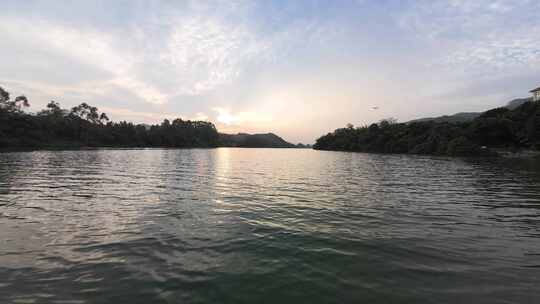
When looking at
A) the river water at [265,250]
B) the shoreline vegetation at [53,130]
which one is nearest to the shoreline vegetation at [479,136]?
the river water at [265,250]

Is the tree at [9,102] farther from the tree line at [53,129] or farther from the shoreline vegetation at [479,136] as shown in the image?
the shoreline vegetation at [479,136]

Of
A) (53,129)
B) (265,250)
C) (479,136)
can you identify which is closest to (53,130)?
(53,129)

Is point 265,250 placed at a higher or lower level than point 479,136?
lower

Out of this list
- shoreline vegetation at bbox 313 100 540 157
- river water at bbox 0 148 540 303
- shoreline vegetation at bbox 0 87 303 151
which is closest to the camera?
river water at bbox 0 148 540 303

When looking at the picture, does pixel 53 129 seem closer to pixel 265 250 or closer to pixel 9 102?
pixel 9 102

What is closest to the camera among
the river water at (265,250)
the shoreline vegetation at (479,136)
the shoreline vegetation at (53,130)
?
the river water at (265,250)

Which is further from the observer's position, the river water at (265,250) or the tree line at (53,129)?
the tree line at (53,129)

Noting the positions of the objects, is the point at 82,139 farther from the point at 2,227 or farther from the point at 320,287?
the point at 320,287

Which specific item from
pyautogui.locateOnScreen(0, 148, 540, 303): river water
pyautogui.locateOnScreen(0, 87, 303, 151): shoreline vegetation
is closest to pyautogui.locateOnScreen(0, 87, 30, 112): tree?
pyautogui.locateOnScreen(0, 87, 303, 151): shoreline vegetation

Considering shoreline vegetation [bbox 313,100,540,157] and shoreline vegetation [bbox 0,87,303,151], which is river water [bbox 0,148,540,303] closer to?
shoreline vegetation [bbox 313,100,540,157]

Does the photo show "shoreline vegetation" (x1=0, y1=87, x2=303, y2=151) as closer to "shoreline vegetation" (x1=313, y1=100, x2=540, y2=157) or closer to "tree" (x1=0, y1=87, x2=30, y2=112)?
"tree" (x1=0, y1=87, x2=30, y2=112)

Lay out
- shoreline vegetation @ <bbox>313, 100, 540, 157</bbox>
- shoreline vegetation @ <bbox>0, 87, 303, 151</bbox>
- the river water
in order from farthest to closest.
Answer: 1. shoreline vegetation @ <bbox>0, 87, 303, 151</bbox>
2. shoreline vegetation @ <bbox>313, 100, 540, 157</bbox>
3. the river water

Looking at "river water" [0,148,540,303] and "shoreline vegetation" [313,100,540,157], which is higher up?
"shoreline vegetation" [313,100,540,157]

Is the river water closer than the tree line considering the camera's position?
Yes
